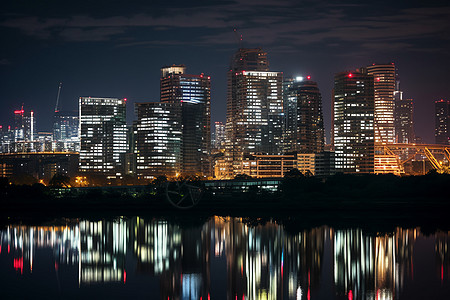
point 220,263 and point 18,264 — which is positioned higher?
point 18,264

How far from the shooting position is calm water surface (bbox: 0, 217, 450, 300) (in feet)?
186

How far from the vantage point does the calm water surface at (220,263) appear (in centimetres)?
5678

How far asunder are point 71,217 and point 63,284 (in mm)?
57935

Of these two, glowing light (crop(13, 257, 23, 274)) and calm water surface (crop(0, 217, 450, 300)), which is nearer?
calm water surface (crop(0, 217, 450, 300))

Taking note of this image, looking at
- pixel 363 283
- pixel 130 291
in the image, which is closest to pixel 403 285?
pixel 363 283

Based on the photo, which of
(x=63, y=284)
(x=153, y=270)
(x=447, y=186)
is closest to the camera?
(x=63, y=284)

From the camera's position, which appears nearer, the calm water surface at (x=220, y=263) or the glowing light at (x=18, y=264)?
the calm water surface at (x=220, y=263)

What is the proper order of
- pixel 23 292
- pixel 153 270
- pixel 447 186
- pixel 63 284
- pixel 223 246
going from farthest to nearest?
pixel 447 186 → pixel 223 246 → pixel 153 270 → pixel 63 284 → pixel 23 292

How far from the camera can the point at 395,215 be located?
376ft

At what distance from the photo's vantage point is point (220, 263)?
228ft

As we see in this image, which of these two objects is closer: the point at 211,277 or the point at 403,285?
the point at 403,285

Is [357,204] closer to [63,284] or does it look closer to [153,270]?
[153,270]

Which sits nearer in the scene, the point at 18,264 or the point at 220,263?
the point at 18,264

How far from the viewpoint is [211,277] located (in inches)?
2461
